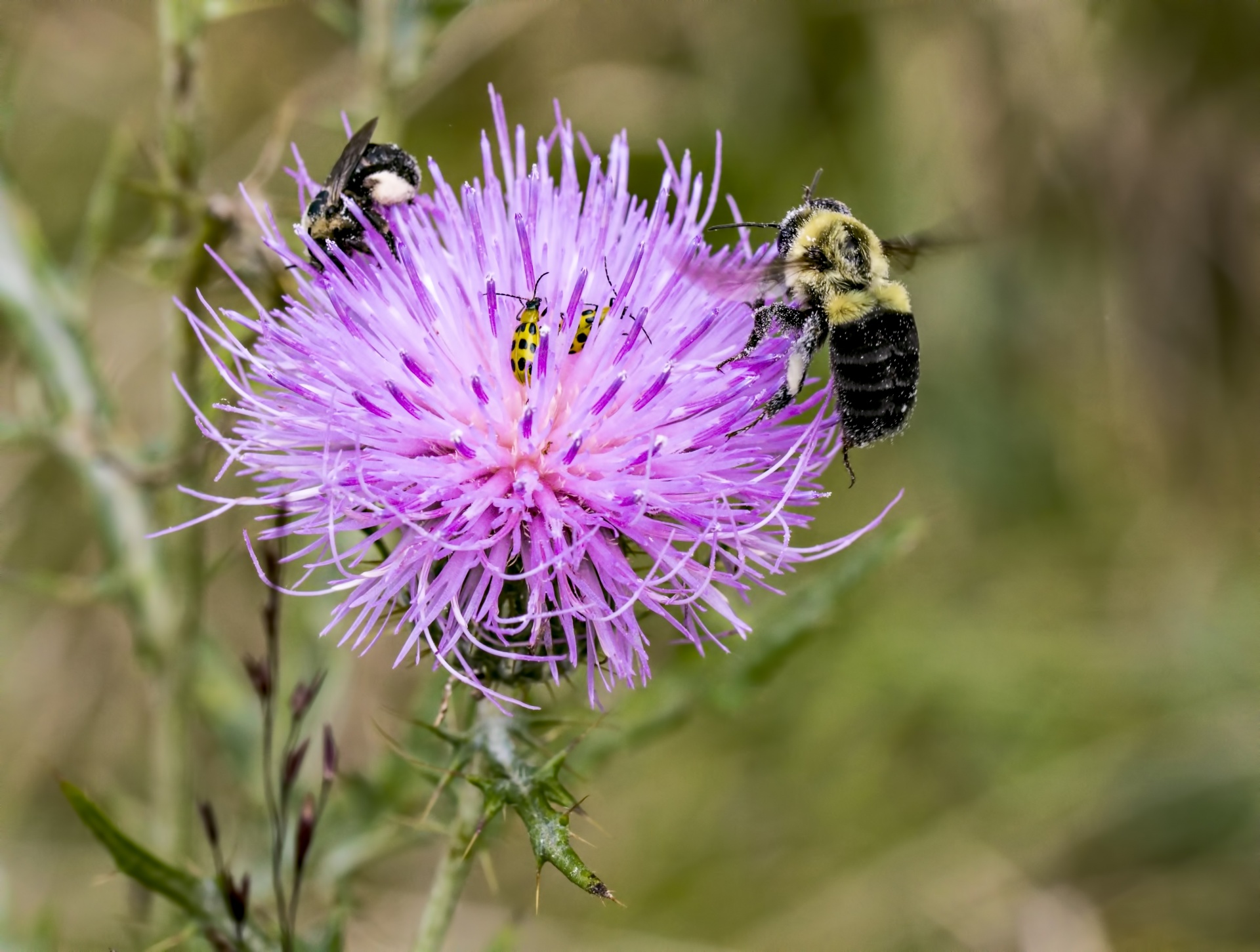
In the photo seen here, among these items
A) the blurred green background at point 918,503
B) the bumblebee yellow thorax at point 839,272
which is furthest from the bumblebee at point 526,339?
the blurred green background at point 918,503

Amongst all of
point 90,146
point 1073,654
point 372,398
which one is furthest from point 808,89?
point 372,398

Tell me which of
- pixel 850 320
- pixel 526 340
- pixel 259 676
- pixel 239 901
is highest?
pixel 850 320

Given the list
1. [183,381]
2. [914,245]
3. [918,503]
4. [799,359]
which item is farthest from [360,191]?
[918,503]

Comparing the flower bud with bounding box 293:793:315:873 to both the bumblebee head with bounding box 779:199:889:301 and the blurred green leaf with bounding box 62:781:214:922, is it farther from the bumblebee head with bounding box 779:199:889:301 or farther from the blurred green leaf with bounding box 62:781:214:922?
the bumblebee head with bounding box 779:199:889:301

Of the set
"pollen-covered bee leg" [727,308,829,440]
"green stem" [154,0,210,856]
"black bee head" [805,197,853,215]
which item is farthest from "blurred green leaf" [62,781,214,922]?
"black bee head" [805,197,853,215]

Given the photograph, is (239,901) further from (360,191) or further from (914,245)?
(914,245)
